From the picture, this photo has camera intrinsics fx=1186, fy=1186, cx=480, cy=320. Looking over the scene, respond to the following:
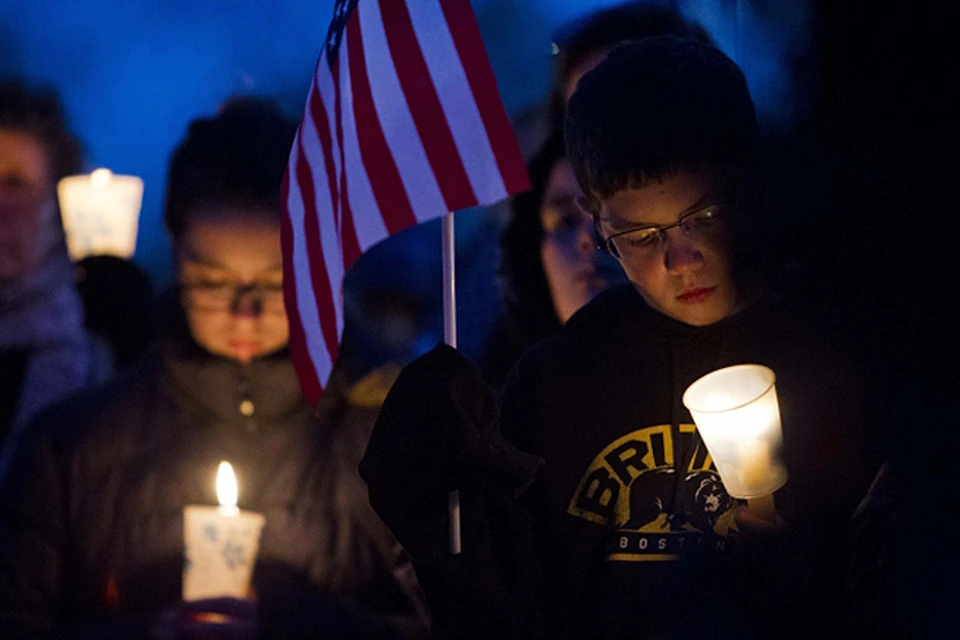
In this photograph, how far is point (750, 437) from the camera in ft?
6.95

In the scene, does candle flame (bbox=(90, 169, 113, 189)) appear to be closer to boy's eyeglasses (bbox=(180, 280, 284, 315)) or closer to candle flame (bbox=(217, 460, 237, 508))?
boy's eyeglasses (bbox=(180, 280, 284, 315))

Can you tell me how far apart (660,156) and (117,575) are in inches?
72.6

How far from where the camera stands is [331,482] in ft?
10.4

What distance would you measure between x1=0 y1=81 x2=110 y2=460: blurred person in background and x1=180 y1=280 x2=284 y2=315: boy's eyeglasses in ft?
1.49

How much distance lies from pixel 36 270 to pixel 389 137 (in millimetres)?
1553

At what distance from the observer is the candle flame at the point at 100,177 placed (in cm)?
345

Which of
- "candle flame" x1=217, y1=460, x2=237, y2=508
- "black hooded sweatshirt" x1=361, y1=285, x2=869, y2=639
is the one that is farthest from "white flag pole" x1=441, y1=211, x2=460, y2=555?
"candle flame" x1=217, y1=460, x2=237, y2=508

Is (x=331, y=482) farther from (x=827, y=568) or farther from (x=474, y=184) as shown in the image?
(x=827, y=568)

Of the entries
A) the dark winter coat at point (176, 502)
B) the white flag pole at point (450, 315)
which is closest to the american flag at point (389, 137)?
the white flag pole at point (450, 315)

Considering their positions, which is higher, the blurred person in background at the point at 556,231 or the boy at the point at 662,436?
the blurred person in background at the point at 556,231

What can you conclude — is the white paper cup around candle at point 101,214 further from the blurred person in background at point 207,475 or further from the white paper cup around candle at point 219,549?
the white paper cup around candle at point 219,549

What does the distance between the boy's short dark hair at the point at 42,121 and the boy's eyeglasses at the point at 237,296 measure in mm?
686

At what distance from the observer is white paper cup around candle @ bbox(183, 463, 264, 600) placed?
8.02 feet

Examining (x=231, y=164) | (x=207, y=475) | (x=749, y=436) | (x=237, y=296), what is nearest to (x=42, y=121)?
(x=231, y=164)
